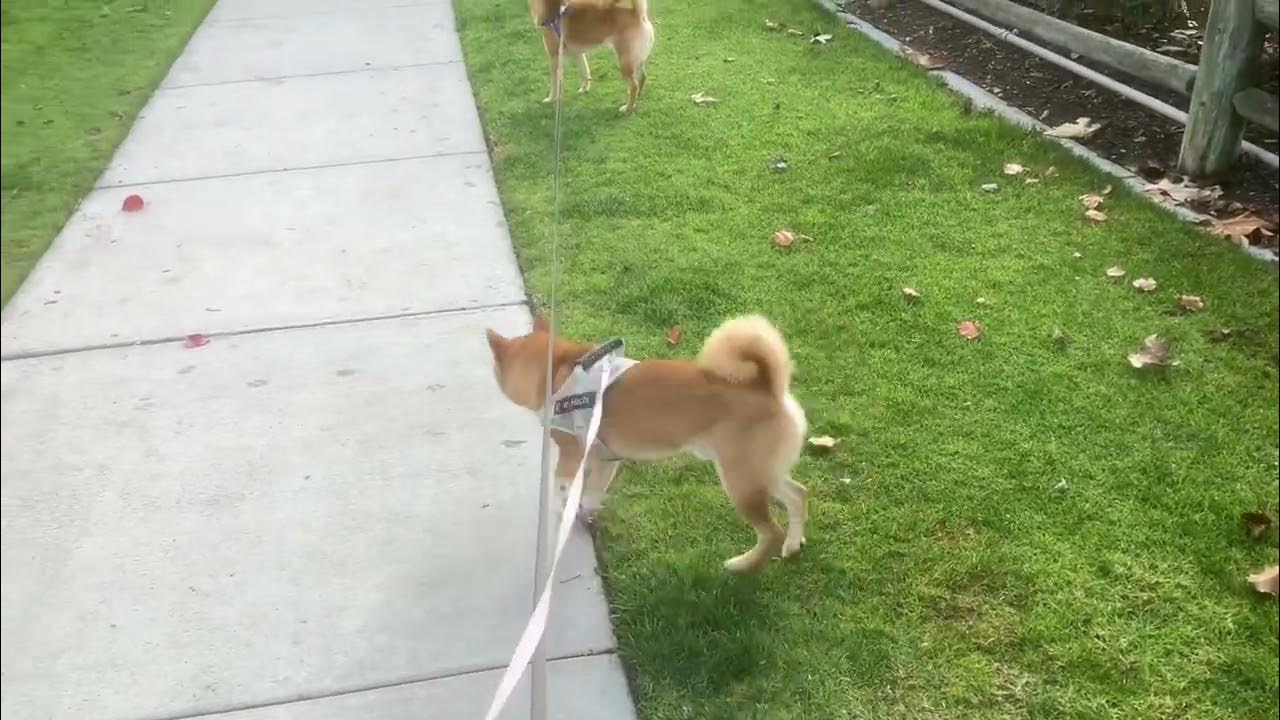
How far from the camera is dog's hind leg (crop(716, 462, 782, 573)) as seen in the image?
205 cm

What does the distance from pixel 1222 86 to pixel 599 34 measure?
2.93 metres

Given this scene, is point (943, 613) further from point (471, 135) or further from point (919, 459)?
point (471, 135)

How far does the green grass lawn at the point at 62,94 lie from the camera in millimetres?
913

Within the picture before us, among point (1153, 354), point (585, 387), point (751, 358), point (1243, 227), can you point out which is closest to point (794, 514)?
point (751, 358)

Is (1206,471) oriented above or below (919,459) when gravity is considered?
above

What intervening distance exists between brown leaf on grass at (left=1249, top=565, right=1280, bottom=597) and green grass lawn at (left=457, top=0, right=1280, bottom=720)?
0.03 meters

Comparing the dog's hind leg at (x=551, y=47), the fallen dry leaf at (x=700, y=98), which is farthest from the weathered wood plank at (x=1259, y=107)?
the dog's hind leg at (x=551, y=47)

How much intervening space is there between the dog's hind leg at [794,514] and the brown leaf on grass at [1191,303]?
33.8 inches

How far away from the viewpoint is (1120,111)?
1.81 metres

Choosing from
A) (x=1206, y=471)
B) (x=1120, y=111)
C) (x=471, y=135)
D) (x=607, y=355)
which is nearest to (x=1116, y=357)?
(x=1206, y=471)

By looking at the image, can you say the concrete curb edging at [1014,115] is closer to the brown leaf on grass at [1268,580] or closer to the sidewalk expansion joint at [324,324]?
the brown leaf on grass at [1268,580]

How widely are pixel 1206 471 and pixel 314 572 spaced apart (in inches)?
68.0

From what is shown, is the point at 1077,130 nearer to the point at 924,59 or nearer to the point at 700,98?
the point at 924,59

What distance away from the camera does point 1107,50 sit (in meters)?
1.86
